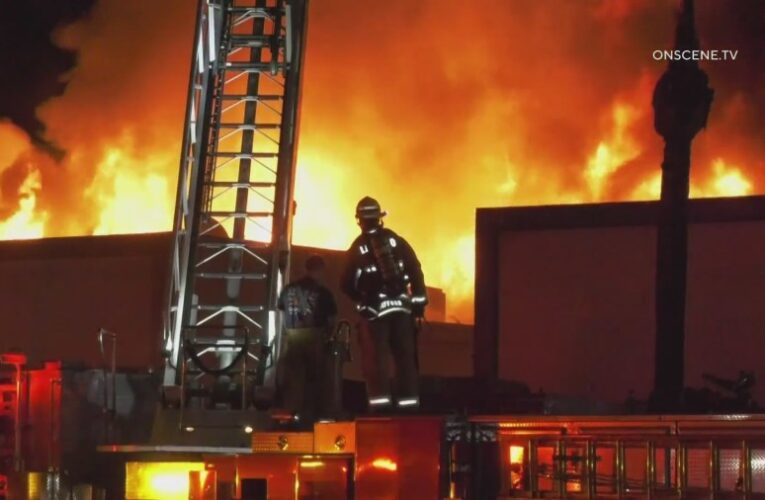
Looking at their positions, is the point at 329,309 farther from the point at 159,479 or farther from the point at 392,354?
the point at 159,479

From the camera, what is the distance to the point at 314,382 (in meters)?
11.8

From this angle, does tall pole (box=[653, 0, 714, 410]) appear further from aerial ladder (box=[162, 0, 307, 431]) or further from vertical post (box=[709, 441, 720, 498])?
vertical post (box=[709, 441, 720, 498])

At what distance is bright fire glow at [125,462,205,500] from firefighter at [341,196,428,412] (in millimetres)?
1461

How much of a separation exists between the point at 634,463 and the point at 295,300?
3917 millimetres

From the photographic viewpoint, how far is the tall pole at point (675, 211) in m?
18.5

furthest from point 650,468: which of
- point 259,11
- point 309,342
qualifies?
point 259,11

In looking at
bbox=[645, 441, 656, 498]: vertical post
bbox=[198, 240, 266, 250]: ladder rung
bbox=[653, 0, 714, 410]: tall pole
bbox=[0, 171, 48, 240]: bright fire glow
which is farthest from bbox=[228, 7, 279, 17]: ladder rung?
bbox=[0, 171, 48, 240]: bright fire glow

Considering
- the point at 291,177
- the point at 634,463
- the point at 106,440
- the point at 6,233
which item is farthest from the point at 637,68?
the point at 634,463

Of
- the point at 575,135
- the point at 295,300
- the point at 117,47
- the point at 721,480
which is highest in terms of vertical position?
the point at 117,47

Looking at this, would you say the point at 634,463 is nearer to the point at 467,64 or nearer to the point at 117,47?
the point at 467,64

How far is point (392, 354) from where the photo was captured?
1102cm

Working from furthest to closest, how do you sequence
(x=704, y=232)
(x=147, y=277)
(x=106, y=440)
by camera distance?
(x=147, y=277), (x=704, y=232), (x=106, y=440)

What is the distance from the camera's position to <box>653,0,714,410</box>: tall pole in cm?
1850

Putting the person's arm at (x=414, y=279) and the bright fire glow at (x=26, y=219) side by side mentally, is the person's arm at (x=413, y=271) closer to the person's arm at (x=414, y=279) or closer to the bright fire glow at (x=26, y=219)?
the person's arm at (x=414, y=279)
